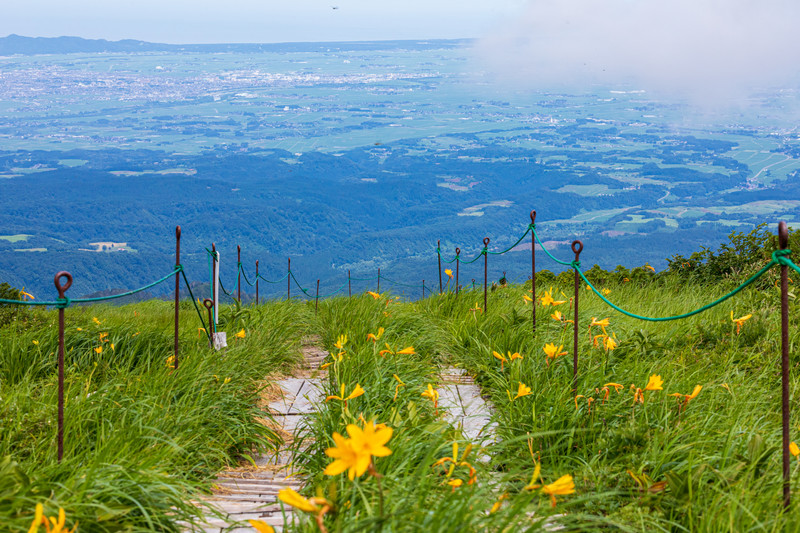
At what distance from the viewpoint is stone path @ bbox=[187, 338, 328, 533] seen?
2133 mm

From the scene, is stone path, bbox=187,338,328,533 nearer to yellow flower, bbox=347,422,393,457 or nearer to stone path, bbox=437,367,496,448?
yellow flower, bbox=347,422,393,457

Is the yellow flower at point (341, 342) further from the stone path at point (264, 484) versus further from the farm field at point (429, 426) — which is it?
the stone path at point (264, 484)

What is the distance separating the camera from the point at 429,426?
2340 mm

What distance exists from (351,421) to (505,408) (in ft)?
2.77

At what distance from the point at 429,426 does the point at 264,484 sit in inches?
30.7

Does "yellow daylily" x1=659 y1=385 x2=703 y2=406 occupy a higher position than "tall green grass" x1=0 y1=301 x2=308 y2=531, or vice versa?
"yellow daylily" x1=659 y1=385 x2=703 y2=406

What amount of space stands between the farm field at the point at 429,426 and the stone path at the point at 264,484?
0.06 meters

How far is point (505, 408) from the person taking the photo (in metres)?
3.05

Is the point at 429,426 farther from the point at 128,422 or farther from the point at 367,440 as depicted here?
the point at 128,422

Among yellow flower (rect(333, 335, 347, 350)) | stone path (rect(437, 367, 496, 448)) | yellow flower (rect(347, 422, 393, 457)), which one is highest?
yellow flower (rect(347, 422, 393, 457))

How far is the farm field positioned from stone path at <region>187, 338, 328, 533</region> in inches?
2.5

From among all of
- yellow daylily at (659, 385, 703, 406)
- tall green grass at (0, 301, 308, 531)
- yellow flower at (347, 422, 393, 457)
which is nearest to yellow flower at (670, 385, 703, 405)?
yellow daylily at (659, 385, 703, 406)

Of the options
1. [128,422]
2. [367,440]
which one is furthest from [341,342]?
[367,440]

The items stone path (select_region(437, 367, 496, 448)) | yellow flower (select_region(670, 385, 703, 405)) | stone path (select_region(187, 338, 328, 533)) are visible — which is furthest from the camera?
stone path (select_region(437, 367, 496, 448))
